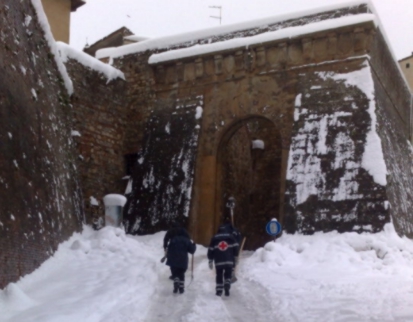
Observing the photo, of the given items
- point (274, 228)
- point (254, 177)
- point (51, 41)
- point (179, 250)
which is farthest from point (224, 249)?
point (254, 177)

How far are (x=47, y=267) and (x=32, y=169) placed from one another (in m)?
1.74

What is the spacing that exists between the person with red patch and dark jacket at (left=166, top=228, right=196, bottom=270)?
0.43 meters

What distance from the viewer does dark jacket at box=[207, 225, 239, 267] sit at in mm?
10969

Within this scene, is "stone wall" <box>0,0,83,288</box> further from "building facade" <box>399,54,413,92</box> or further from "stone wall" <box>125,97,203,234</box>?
"building facade" <box>399,54,413,92</box>

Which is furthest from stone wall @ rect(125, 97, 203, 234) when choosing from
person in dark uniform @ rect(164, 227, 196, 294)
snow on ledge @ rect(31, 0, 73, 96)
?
person in dark uniform @ rect(164, 227, 196, 294)

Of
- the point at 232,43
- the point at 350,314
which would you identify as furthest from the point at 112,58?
the point at 350,314

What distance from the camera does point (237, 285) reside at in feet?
37.5

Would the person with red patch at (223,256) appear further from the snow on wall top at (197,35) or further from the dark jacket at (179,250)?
the snow on wall top at (197,35)

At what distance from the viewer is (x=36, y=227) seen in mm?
11414

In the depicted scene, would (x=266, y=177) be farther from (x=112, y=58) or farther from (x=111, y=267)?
(x=111, y=267)

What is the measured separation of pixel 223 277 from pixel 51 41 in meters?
7.39

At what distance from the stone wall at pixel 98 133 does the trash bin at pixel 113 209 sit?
59cm

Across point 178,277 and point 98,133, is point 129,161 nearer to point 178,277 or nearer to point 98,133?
point 98,133

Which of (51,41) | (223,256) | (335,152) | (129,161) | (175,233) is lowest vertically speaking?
(223,256)
